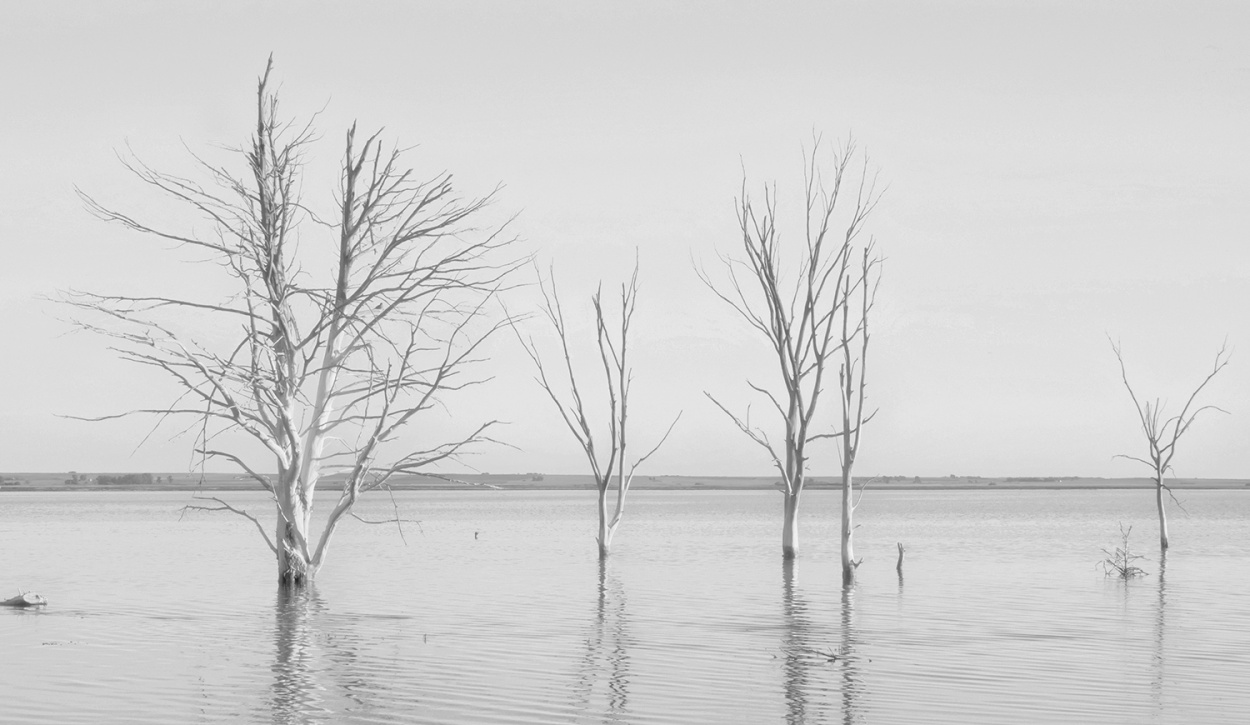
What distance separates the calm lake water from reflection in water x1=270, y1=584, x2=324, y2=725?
0.05m

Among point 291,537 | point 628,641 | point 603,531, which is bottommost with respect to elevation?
point 628,641

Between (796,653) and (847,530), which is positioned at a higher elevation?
(847,530)

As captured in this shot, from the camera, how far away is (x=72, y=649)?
14227 mm

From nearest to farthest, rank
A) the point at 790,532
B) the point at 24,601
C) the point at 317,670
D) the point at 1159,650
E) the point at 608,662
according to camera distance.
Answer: the point at 317,670, the point at 608,662, the point at 1159,650, the point at 24,601, the point at 790,532

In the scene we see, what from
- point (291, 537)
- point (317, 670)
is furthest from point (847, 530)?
point (317, 670)

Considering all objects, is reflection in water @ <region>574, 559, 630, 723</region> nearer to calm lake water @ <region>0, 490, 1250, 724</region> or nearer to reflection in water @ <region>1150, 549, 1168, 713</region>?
calm lake water @ <region>0, 490, 1250, 724</region>

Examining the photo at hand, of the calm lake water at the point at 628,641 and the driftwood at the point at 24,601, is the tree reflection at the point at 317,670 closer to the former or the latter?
the calm lake water at the point at 628,641

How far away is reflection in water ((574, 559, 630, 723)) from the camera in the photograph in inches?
430

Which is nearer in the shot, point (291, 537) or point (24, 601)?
point (24, 601)

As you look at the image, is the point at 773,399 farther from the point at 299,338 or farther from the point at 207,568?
the point at 207,568

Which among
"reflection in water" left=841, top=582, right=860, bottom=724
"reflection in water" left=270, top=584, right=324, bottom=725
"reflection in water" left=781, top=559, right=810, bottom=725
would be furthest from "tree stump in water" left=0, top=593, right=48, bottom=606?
"reflection in water" left=841, top=582, right=860, bottom=724

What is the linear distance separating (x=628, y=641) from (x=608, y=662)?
1873 millimetres

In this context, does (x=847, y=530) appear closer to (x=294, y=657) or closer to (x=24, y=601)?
(x=294, y=657)

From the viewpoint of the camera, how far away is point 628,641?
15328mm
